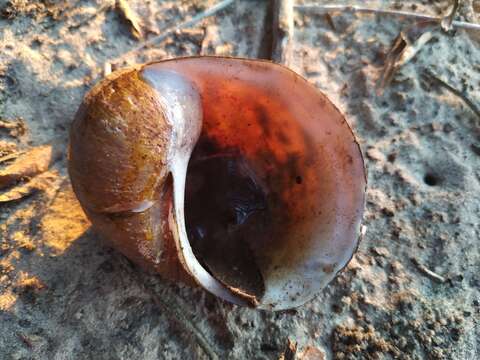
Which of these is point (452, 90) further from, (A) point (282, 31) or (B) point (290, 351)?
Answer: (B) point (290, 351)

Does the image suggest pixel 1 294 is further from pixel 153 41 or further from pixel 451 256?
pixel 451 256

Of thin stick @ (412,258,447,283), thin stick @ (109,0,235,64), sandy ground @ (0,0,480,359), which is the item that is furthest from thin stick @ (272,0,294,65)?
thin stick @ (412,258,447,283)

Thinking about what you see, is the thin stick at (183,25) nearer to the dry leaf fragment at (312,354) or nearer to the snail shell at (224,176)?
the snail shell at (224,176)

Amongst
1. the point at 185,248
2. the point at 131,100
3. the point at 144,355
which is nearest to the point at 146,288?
the point at 144,355

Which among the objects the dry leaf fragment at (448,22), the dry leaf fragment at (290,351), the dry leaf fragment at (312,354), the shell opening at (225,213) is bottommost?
the dry leaf fragment at (312,354)

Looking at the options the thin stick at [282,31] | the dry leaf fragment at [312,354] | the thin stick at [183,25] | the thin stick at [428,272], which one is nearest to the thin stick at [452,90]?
the thin stick at [282,31]
